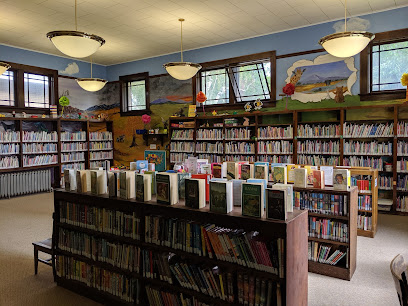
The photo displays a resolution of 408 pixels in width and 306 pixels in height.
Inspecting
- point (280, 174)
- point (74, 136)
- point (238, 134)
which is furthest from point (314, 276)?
point (74, 136)

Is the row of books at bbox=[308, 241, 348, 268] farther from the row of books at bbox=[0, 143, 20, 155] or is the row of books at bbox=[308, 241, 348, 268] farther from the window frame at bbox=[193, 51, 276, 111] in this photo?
the row of books at bbox=[0, 143, 20, 155]

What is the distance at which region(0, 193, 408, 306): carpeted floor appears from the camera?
3.24 m

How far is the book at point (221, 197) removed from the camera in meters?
2.51

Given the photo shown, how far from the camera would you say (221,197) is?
253cm

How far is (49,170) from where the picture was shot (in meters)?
9.43

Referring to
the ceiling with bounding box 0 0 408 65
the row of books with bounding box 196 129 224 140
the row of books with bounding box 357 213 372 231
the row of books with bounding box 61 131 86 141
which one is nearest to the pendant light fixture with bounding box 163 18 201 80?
the ceiling with bounding box 0 0 408 65

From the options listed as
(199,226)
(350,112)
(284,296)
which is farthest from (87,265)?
(350,112)

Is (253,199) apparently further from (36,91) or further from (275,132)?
(36,91)

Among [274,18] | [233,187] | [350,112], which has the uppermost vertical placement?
[274,18]

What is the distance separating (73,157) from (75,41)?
262 inches

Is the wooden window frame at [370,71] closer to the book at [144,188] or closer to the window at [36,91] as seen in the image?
the book at [144,188]

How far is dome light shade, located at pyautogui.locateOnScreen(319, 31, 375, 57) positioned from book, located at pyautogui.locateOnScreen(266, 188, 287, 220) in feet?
10.3

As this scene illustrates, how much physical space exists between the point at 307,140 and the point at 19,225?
6.29 meters

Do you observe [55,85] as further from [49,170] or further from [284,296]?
[284,296]
